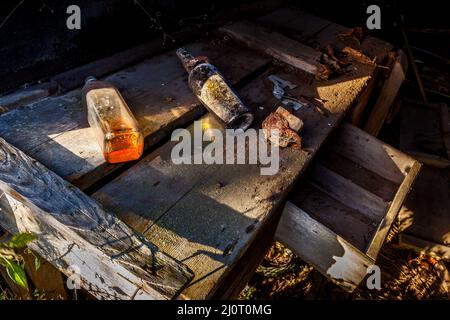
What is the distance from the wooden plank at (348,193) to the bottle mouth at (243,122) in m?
0.52

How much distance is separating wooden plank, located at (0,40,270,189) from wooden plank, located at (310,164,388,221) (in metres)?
0.82

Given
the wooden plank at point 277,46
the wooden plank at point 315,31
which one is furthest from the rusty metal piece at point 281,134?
the wooden plank at point 315,31

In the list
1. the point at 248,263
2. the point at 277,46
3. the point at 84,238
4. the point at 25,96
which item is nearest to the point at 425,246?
the point at 248,263

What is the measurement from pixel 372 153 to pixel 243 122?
0.88 meters

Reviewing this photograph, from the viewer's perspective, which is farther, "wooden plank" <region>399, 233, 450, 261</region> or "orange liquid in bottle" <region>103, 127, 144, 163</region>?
"wooden plank" <region>399, 233, 450, 261</region>

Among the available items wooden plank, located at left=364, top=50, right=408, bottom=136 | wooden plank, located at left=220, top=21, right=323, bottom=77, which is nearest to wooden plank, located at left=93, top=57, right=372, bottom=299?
wooden plank, located at left=220, top=21, right=323, bottom=77

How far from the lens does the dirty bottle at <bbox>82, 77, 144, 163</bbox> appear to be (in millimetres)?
1497

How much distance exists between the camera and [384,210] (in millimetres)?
1870

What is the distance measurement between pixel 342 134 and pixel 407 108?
229cm

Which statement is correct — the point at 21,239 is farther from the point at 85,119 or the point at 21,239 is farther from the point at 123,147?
the point at 85,119

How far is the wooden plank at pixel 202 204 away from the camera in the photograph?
1.25 meters

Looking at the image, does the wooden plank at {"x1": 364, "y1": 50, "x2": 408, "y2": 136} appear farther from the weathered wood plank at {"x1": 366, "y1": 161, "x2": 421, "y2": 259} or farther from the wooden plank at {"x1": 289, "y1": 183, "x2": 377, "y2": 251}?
the wooden plank at {"x1": 289, "y1": 183, "x2": 377, "y2": 251}

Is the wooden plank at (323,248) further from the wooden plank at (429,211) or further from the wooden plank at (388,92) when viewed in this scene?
the wooden plank at (388,92)
